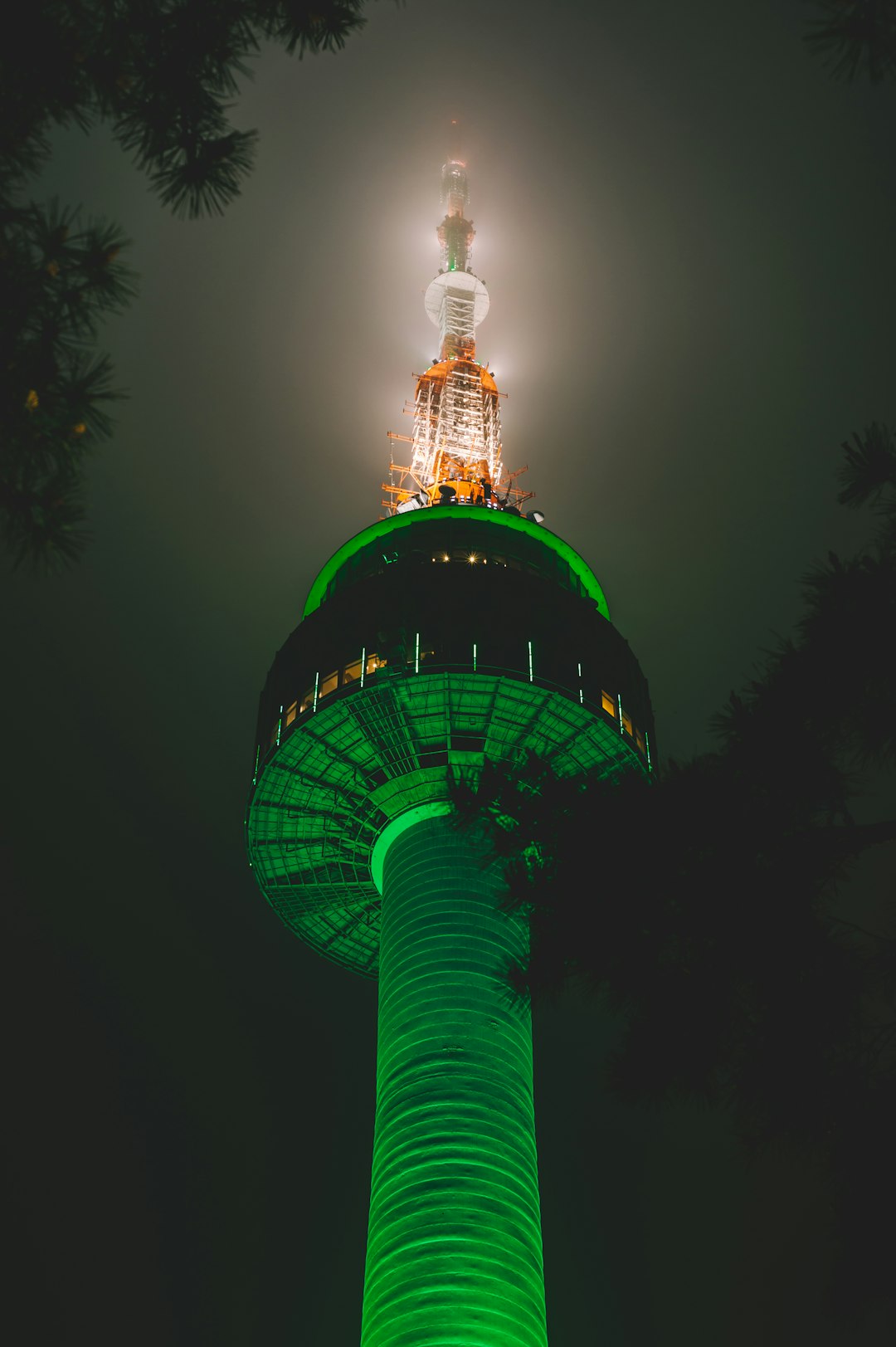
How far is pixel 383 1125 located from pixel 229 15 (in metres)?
23.8

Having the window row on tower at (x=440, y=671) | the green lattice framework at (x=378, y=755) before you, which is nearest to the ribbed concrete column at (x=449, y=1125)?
the green lattice framework at (x=378, y=755)

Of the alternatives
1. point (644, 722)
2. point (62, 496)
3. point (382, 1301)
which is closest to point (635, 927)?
point (62, 496)

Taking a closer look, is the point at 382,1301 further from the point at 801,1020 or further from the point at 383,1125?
the point at 801,1020

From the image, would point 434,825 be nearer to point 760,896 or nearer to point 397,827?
point 397,827

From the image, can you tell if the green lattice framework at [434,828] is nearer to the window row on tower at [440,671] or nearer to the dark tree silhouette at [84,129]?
the window row on tower at [440,671]

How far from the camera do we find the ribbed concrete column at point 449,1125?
2300 centimetres

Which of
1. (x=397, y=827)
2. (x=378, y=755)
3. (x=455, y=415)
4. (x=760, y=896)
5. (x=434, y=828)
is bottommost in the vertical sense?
(x=760, y=896)

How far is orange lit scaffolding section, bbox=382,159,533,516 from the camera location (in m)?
43.1

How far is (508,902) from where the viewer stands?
1084 centimetres

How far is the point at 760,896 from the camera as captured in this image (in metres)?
9.77

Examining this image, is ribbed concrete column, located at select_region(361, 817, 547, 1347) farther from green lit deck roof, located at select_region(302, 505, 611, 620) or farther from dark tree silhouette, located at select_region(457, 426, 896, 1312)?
dark tree silhouette, located at select_region(457, 426, 896, 1312)

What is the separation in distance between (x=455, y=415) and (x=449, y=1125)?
28.9m

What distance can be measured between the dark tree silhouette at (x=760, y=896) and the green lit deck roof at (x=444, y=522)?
24.9 m

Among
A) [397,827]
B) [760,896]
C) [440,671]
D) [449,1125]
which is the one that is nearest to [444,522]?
[440,671]
